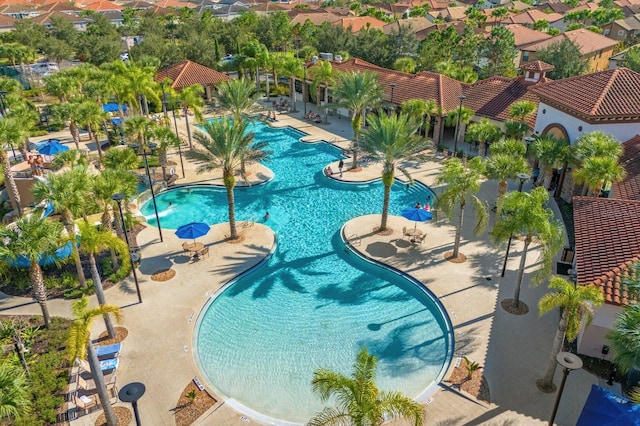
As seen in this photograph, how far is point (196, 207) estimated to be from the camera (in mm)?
34000

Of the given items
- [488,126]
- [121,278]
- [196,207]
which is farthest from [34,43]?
→ [488,126]

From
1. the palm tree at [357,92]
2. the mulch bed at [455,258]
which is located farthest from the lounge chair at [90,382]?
the palm tree at [357,92]

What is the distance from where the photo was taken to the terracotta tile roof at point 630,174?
26231mm

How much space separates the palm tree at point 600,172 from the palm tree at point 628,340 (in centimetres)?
1628

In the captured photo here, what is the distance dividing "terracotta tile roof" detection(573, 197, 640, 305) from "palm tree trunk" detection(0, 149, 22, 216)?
31.8 meters

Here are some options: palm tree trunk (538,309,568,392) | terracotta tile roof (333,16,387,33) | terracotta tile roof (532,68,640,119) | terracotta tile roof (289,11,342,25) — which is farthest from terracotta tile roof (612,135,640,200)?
terracotta tile roof (289,11,342,25)

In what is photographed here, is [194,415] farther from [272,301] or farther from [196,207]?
[196,207]

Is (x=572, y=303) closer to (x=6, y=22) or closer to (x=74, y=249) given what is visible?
(x=74, y=249)

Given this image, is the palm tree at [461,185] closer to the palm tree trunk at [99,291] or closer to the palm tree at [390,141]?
the palm tree at [390,141]

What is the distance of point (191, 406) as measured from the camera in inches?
676

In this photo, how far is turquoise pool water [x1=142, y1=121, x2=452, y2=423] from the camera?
1892cm

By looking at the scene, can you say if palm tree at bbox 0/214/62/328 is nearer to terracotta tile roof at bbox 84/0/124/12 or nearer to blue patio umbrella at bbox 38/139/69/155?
blue patio umbrella at bbox 38/139/69/155

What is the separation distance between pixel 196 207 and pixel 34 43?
210 ft

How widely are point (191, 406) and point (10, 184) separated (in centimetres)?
2102
